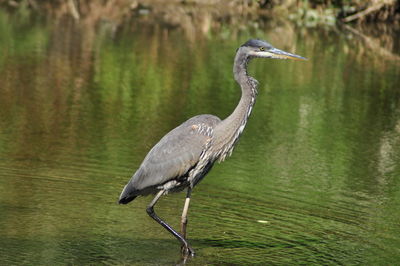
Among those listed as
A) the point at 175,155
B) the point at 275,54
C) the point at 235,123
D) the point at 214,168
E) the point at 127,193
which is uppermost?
the point at 275,54

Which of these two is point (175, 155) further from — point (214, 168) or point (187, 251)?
point (214, 168)

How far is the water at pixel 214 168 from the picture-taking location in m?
7.96

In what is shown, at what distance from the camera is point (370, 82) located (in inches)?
748

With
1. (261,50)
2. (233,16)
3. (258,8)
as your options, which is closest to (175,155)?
(261,50)

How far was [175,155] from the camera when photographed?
7.84 m

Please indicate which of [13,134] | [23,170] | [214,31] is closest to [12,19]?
[214,31]

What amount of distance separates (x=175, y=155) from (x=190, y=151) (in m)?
0.13

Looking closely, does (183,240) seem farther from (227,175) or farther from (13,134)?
(13,134)

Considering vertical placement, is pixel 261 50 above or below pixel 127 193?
above

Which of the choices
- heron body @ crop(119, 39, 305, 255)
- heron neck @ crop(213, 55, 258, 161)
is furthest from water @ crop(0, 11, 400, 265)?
heron neck @ crop(213, 55, 258, 161)

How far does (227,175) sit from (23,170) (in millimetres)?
2276

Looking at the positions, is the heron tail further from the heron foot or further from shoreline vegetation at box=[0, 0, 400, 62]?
shoreline vegetation at box=[0, 0, 400, 62]

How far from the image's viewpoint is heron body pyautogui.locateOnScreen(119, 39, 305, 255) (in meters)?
7.84

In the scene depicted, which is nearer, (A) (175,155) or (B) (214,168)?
(A) (175,155)
